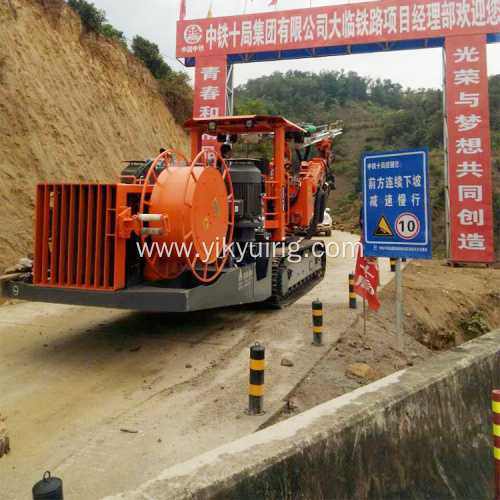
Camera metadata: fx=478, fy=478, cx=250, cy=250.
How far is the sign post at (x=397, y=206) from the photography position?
530 centimetres

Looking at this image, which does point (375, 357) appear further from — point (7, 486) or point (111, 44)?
point (111, 44)

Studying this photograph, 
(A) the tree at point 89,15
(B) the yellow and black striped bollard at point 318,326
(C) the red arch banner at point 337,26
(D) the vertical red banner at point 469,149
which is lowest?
(B) the yellow and black striped bollard at point 318,326

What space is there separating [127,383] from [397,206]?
3.57m

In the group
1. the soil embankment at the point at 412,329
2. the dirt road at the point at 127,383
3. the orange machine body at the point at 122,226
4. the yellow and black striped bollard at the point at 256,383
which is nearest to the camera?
the dirt road at the point at 127,383

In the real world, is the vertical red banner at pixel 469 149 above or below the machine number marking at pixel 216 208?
above

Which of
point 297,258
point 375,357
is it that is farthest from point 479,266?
point 375,357

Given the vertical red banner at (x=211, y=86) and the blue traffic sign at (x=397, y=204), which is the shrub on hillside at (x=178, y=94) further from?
the blue traffic sign at (x=397, y=204)

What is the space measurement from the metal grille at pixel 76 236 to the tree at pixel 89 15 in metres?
13.1

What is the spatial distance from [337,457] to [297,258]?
22.0 ft

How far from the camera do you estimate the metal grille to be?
16.6ft

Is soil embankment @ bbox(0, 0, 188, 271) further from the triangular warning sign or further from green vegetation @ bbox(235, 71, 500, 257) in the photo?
the triangular warning sign

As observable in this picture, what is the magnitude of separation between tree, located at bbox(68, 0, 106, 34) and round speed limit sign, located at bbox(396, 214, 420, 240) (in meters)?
14.6

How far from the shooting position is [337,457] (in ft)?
8.44

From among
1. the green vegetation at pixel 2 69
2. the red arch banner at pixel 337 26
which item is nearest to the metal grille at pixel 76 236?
the green vegetation at pixel 2 69
